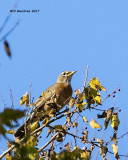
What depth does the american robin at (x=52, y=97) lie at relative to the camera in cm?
514

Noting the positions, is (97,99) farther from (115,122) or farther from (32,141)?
(32,141)

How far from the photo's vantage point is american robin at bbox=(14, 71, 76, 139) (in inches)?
202

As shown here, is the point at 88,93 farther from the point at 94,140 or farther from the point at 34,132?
the point at 34,132

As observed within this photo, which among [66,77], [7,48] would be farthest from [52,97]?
[7,48]

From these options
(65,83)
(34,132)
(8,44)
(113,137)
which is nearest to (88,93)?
(113,137)

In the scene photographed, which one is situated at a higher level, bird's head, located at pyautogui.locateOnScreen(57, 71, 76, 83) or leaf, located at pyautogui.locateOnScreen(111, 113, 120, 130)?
bird's head, located at pyautogui.locateOnScreen(57, 71, 76, 83)

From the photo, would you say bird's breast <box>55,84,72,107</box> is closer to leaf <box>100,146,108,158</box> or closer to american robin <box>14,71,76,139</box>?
american robin <box>14,71,76,139</box>

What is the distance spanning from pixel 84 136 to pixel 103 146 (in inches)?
11.4

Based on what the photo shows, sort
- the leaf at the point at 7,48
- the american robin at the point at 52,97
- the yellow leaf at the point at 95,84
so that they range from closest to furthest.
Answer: the leaf at the point at 7,48 → the yellow leaf at the point at 95,84 → the american robin at the point at 52,97

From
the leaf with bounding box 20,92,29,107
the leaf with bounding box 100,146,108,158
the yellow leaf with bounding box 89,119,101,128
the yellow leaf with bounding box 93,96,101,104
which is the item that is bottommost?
the leaf with bounding box 100,146,108,158

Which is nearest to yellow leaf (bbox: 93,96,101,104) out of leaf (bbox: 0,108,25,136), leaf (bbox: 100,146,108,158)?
leaf (bbox: 100,146,108,158)

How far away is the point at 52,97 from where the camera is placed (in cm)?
503

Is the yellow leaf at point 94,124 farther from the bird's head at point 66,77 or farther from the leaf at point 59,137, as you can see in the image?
the bird's head at point 66,77

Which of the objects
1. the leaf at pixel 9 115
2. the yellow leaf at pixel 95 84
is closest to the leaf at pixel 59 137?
the yellow leaf at pixel 95 84
